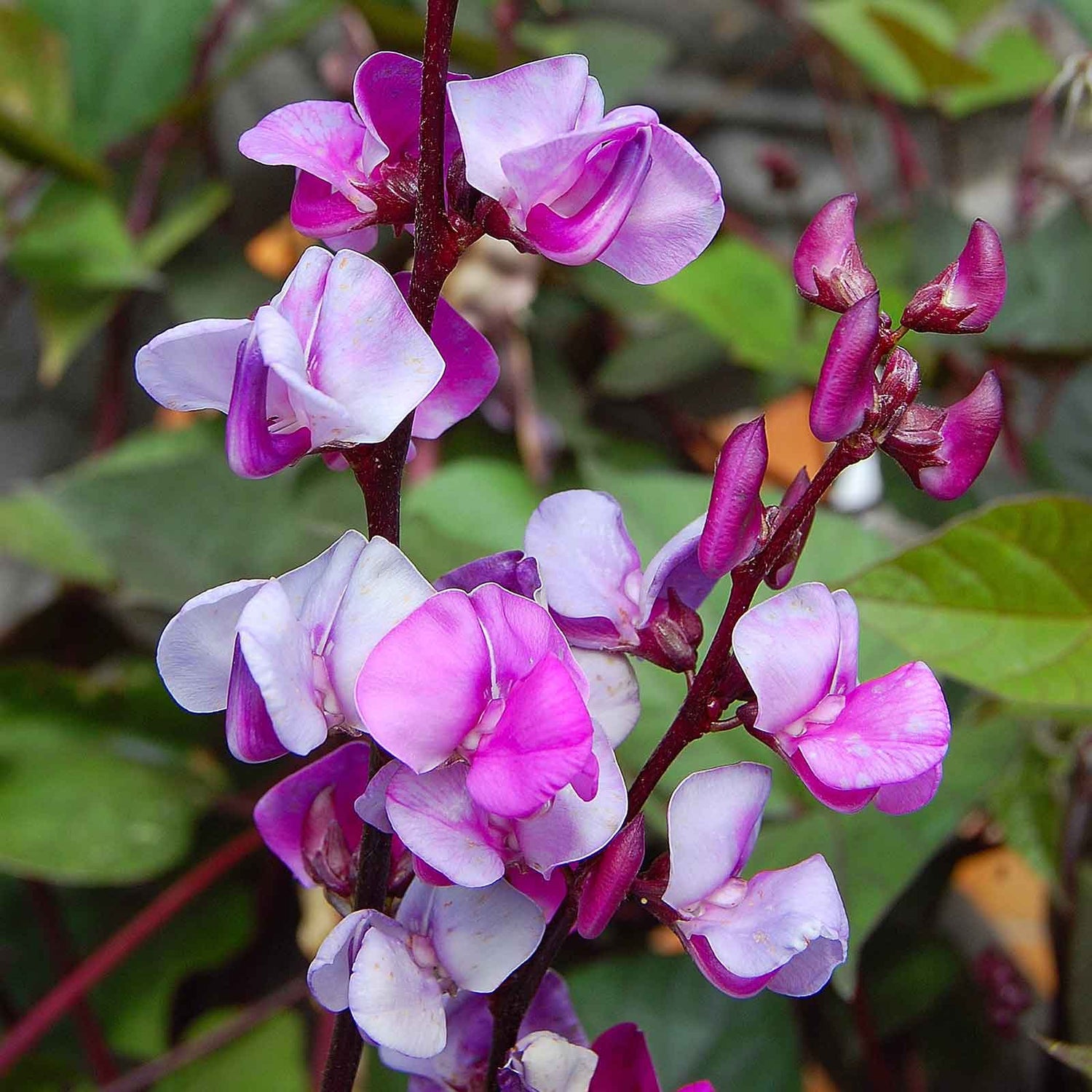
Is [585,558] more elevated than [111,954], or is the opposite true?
[585,558]

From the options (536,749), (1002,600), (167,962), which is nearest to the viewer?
(536,749)

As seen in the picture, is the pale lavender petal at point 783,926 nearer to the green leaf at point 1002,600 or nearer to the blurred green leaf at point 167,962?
the green leaf at point 1002,600

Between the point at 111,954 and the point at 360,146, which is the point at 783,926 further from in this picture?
the point at 111,954

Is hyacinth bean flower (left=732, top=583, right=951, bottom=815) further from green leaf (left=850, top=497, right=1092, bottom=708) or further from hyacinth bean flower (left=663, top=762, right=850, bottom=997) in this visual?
green leaf (left=850, top=497, right=1092, bottom=708)

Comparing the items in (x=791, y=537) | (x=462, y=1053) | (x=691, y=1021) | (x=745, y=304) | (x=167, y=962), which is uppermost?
(x=791, y=537)

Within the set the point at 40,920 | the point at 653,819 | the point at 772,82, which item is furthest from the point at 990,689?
the point at 772,82

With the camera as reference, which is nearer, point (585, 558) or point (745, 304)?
point (585, 558)

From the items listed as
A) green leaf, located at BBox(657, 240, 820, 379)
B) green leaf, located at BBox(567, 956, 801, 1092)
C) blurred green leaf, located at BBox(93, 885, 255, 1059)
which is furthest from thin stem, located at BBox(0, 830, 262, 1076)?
green leaf, located at BBox(657, 240, 820, 379)

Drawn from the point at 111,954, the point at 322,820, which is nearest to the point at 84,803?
the point at 111,954
